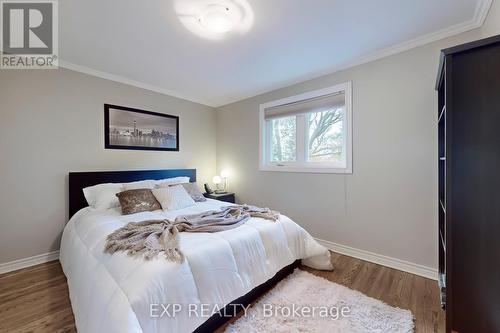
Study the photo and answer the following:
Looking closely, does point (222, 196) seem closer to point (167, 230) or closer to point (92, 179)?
point (92, 179)

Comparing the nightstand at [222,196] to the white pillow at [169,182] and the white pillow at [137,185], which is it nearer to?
the white pillow at [169,182]

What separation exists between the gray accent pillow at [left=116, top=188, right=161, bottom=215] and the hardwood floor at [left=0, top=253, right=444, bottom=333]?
2.81 feet

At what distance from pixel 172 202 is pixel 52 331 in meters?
1.35

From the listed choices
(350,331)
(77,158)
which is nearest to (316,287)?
(350,331)

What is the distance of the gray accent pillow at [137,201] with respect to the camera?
2.35 metres

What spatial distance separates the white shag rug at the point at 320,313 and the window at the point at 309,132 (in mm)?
1404

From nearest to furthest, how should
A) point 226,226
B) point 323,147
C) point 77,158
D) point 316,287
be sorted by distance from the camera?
point 226,226 < point 316,287 < point 77,158 < point 323,147

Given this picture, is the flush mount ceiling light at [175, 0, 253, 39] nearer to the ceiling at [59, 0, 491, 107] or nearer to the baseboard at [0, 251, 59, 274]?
the ceiling at [59, 0, 491, 107]

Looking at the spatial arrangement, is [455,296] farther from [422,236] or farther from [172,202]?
[172,202]

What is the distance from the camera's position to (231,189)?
162 inches

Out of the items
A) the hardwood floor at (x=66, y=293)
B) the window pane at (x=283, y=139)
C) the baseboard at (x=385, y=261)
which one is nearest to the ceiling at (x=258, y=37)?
the window pane at (x=283, y=139)

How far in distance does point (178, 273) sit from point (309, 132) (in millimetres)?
2492

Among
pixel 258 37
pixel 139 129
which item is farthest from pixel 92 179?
pixel 258 37

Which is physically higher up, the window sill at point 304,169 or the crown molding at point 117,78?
the crown molding at point 117,78
